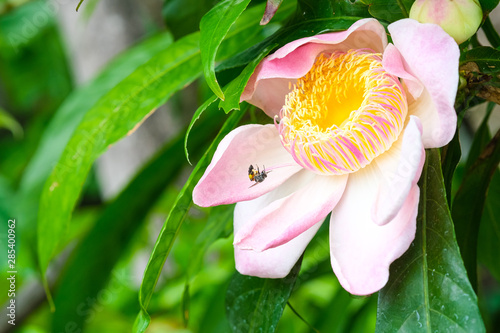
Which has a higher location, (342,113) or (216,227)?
(342,113)

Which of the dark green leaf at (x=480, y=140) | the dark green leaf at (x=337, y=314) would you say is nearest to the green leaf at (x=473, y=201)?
the dark green leaf at (x=480, y=140)

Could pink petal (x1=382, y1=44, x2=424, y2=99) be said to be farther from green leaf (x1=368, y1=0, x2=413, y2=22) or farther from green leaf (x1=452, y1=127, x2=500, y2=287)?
green leaf (x1=452, y1=127, x2=500, y2=287)

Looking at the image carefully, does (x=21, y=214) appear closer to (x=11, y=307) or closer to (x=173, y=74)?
(x=11, y=307)

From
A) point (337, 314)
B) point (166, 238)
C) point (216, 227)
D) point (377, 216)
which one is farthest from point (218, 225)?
point (337, 314)

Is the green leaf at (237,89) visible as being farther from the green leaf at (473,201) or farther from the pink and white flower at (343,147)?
the green leaf at (473,201)

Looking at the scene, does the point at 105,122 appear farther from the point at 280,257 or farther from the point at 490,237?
the point at 490,237
